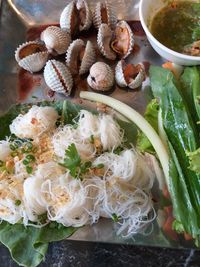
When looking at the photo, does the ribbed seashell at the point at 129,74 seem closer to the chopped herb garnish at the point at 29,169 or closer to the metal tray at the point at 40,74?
the metal tray at the point at 40,74

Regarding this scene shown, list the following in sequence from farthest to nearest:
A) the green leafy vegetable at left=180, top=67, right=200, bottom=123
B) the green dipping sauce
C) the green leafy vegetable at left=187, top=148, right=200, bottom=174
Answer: the green dipping sauce → the green leafy vegetable at left=180, top=67, right=200, bottom=123 → the green leafy vegetable at left=187, top=148, right=200, bottom=174

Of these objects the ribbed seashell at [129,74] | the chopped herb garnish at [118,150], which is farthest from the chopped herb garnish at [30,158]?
the ribbed seashell at [129,74]

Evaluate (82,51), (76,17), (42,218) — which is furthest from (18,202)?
(76,17)

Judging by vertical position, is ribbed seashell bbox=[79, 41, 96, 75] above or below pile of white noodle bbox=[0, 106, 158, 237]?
above

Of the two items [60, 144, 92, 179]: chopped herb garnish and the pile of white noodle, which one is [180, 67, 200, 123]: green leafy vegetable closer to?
the pile of white noodle

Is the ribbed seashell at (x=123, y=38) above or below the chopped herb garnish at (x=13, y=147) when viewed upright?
below

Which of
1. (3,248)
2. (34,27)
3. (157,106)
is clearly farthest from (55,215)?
(34,27)

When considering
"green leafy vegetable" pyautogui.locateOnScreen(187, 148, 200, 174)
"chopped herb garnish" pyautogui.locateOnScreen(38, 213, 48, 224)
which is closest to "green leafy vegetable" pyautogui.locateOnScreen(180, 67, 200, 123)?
"green leafy vegetable" pyautogui.locateOnScreen(187, 148, 200, 174)
